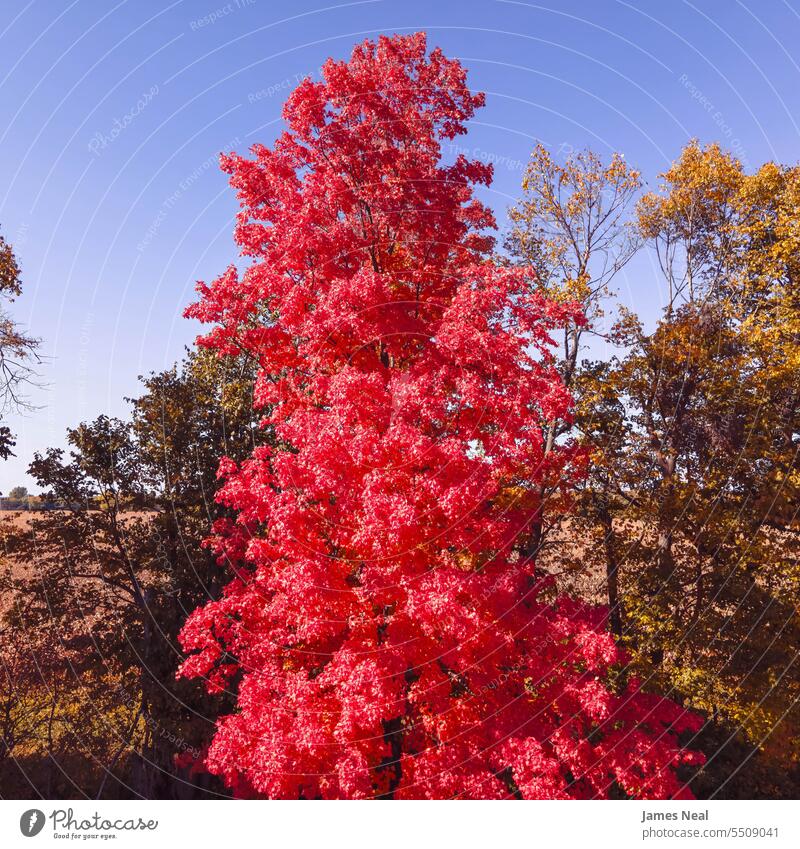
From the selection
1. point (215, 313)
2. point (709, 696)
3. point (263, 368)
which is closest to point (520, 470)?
point (263, 368)

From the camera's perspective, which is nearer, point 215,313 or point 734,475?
point 215,313

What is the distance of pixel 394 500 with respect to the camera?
10438 millimetres

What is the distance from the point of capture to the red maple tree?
10.9 meters

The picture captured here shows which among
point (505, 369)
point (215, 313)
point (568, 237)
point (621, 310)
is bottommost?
point (505, 369)

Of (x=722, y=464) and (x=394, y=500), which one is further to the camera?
(x=722, y=464)

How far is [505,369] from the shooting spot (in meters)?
12.4

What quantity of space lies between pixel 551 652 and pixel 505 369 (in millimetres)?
6205

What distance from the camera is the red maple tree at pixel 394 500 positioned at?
10891 mm

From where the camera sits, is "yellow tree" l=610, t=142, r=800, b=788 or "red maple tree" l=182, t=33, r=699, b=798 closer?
"red maple tree" l=182, t=33, r=699, b=798

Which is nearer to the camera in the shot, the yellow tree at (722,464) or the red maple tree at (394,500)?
the red maple tree at (394,500)

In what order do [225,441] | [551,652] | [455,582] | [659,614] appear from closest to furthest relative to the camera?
[455,582]
[551,652]
[659,614]
[225,441]

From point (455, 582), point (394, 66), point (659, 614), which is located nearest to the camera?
point (455, 582)
